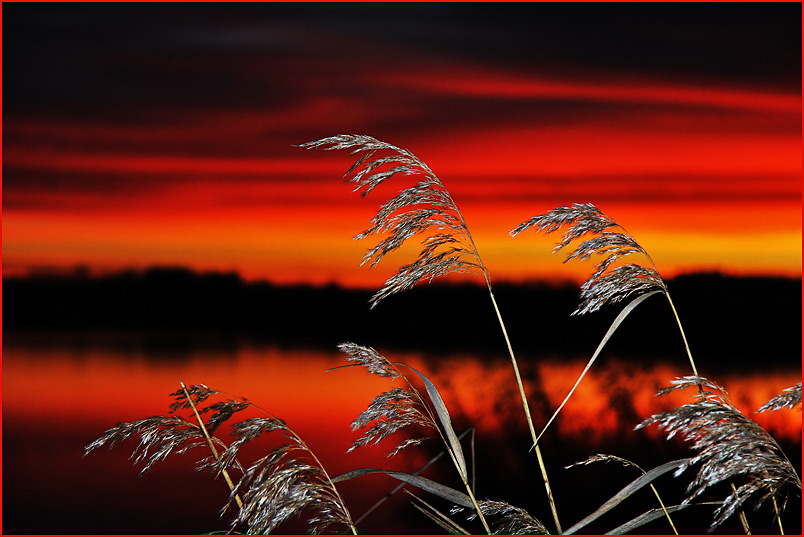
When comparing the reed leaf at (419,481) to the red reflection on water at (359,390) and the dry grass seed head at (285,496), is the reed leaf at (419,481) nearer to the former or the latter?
the dry grass seed head at (285,496)

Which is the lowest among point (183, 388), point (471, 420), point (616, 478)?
point (616, 478)

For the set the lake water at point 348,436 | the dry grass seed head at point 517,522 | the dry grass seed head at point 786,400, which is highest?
the dry grass seed head at point 786,400

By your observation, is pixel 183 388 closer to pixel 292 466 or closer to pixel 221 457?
pixel 221 457

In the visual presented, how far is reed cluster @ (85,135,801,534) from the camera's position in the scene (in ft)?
4.51

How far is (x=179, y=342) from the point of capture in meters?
9.95

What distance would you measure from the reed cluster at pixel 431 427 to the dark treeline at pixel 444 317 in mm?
3321

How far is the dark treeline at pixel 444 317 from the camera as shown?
7.00 meters

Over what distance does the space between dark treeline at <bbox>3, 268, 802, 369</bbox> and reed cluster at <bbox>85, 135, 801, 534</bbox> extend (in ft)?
10.9

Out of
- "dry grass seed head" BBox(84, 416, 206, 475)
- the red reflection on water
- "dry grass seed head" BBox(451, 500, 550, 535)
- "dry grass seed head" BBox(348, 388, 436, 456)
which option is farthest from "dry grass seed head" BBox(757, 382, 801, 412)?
the red reflection on water

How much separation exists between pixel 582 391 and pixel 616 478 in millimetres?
650

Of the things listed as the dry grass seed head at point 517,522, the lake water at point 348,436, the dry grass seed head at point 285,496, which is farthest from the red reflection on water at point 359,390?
the dry grass seed head at point 285,496

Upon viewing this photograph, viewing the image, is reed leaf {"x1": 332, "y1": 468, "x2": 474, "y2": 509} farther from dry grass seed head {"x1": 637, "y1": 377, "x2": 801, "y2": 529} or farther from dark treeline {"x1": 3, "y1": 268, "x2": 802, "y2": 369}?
dark treeline {"x1": 3, "y1": 268, "x2": 802, "y2": 369}

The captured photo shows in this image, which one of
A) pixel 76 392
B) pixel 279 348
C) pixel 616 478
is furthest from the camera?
pixel 279 348

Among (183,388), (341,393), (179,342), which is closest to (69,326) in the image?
(179,342)
